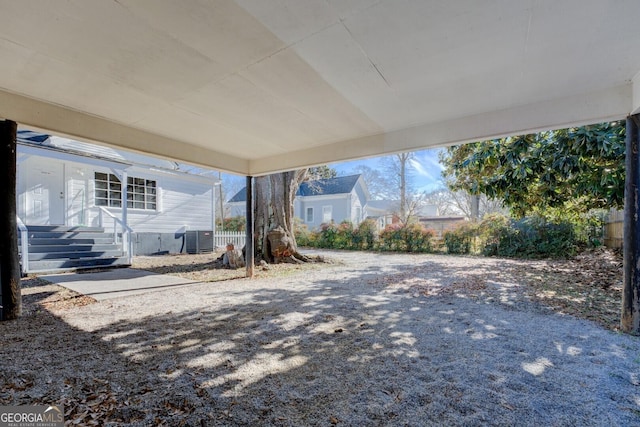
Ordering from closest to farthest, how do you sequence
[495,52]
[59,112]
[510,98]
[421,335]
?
[495,52] → [421,335] → [510,98] → [59,112]

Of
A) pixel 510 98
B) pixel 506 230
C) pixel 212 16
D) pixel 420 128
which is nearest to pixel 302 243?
pixel 506 230

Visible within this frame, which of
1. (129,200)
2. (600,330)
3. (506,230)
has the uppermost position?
(129,200)

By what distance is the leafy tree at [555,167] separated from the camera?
471cm

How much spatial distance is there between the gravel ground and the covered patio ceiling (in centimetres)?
249

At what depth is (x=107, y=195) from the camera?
33.0ft

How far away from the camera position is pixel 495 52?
104 inches

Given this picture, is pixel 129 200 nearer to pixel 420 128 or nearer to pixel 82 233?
pixel 82 233

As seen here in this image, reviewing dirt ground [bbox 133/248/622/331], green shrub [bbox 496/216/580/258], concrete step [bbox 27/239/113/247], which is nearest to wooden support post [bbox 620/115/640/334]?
dirt ground [bbox 133/248/622/331]

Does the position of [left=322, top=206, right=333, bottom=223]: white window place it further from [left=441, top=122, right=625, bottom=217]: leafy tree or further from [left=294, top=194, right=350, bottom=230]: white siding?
[left=441, top=122, right=625, bottom=217]: leafy tree

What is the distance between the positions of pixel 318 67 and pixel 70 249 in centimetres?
818

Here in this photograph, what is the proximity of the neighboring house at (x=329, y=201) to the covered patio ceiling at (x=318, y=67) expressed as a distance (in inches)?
662

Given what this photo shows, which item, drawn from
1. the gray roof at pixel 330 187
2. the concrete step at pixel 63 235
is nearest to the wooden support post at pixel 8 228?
the concrete step at pixel 63 235

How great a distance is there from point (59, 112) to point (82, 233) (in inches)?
226

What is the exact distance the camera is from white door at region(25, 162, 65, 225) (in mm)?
8234
